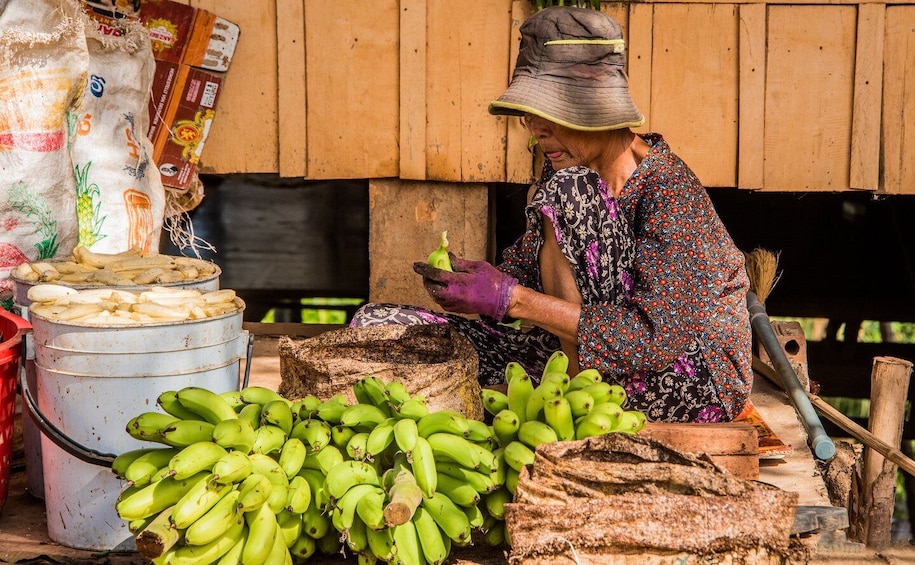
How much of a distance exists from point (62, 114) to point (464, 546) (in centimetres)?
195

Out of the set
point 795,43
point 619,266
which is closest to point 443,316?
point 619,266

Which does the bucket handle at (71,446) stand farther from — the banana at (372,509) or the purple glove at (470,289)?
the purple glove at (470,289)

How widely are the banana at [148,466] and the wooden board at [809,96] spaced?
300 cm

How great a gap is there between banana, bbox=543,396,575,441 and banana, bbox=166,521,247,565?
0.73 m

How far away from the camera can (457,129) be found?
4.37 m

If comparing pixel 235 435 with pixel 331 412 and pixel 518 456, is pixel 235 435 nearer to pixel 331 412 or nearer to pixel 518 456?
pixel 331 412

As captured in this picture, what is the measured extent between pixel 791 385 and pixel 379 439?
2.00 m

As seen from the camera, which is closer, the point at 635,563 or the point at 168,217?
the point at 635,563

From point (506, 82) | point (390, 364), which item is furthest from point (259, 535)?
point (506, 82)

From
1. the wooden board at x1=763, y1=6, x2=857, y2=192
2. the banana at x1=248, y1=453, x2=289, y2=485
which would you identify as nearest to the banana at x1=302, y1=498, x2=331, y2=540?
the banana at x1=248, y1=453, x2=289, y2=485

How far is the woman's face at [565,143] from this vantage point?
122 inches

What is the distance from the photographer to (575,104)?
3.03 metres

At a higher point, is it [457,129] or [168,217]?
[457,129]

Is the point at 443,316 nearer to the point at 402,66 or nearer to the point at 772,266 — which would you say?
the point at 402,66
